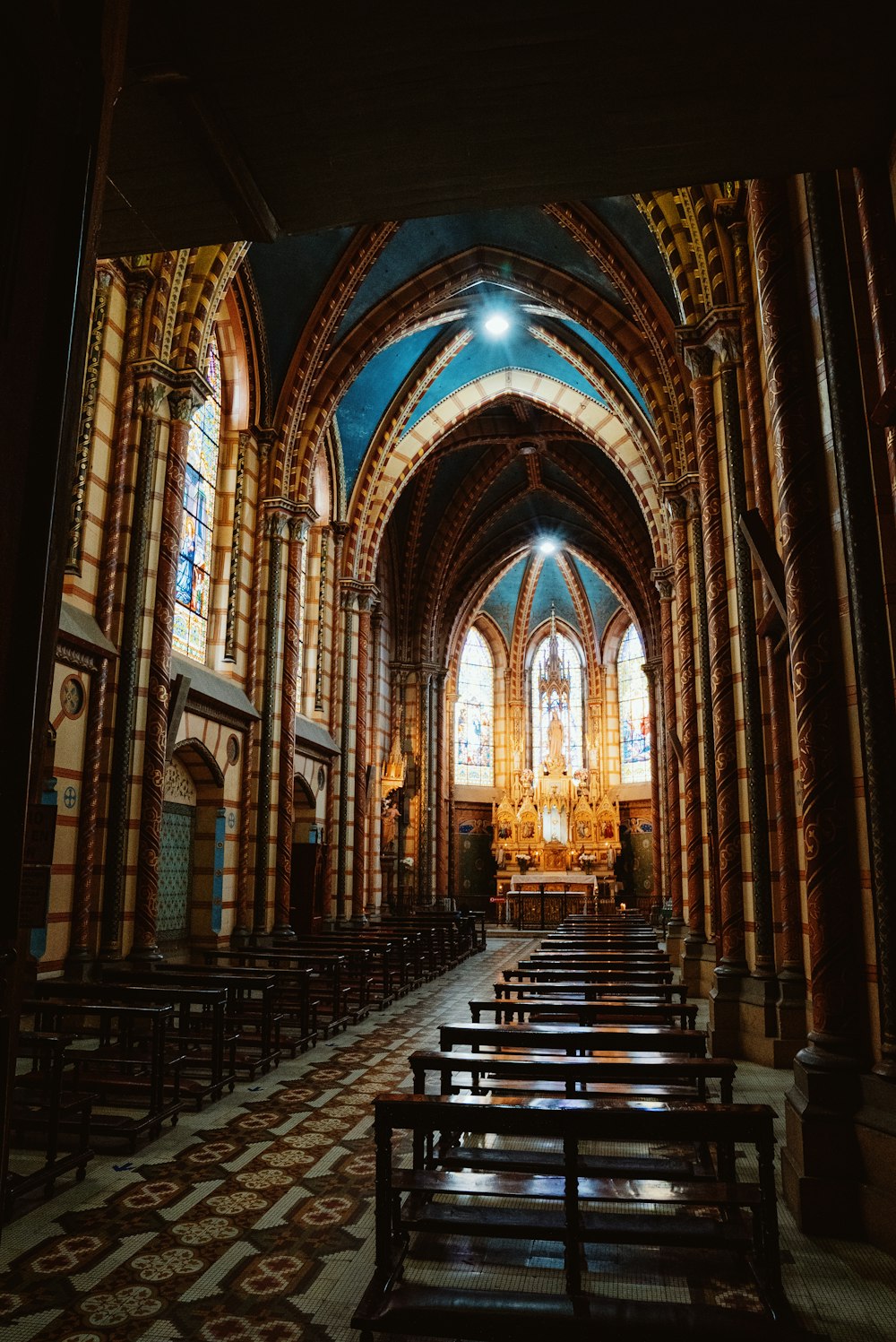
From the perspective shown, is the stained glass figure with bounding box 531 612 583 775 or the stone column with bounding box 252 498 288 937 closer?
the stone column with bounding box 252 498 288 937

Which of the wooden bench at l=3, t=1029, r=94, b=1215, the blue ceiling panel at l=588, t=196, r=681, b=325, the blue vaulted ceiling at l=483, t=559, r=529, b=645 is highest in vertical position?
the blue vaulted ceiling at l=483, t=559, r=529, b=645

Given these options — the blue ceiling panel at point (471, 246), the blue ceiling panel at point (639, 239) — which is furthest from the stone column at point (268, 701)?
the blue ceiling panel at point (639, 239)

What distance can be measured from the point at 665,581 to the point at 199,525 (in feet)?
27.3

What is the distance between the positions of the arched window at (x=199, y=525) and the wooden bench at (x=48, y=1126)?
7954mm

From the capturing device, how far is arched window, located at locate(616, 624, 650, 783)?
3164 centimetres

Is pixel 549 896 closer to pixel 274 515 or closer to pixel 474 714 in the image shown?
pixel 474 714

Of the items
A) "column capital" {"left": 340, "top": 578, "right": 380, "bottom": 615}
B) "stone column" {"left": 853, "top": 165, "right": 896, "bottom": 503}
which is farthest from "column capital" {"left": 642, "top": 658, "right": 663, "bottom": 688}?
"stone column" {"left": 853, "top": 165, "right": 896, "bottom": 503}

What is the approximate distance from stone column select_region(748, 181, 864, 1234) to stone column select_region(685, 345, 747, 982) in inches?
151

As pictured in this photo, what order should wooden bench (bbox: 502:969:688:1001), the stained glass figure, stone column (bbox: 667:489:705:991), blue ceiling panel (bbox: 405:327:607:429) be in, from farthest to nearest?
the stained glass figure
blue ceiling panel (bbox: 405:327:607:429)
stone column (bbox: 667:489:705:991)
wooden bench (bbox: 502:969:688:1001)

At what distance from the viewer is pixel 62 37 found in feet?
8.38

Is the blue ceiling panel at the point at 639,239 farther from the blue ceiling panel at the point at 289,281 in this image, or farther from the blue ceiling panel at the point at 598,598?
the blue ceiling panel at the point at 598,598

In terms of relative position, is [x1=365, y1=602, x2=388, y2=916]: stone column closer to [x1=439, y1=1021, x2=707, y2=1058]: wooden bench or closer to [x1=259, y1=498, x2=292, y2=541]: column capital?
[x1=259, y1=498, x2=292, y2=541]: column capital

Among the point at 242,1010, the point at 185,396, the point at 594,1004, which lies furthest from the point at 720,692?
the point at 185,396

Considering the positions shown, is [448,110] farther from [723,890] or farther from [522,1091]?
[723,890]
